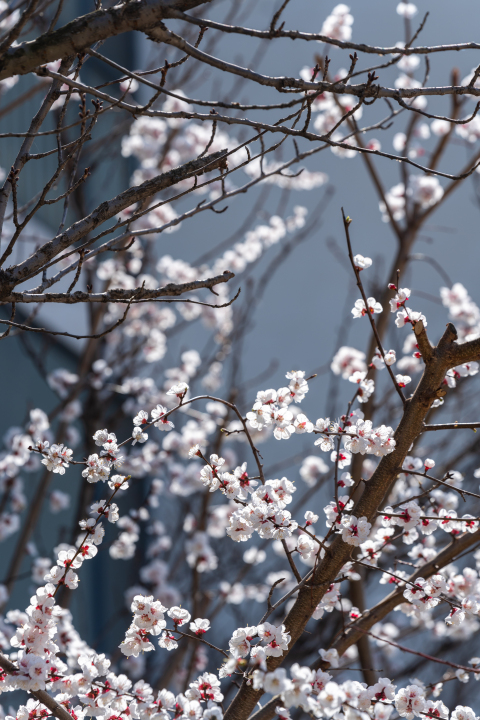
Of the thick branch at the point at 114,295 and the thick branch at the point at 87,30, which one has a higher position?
the thick branch at the point at 87,30

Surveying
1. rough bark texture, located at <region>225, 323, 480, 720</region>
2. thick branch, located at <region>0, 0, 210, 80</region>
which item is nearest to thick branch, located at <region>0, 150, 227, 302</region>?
thick branch, located at <region>0, 0, 210, 80</region>

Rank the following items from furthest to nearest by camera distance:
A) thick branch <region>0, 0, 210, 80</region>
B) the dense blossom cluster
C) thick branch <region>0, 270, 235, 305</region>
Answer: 1. the dense blossom cluster
2. thick branch <region>0, 270, 235, 305</region>
3. thick branch <region>0, 0, 210, 80</region>

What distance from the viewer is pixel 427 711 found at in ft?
3.69

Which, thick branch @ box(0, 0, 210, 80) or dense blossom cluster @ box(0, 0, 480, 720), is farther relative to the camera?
dense blossom cluster @ box(0, 0, 480, 720)

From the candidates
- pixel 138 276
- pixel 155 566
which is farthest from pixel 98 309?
pixel 155 566

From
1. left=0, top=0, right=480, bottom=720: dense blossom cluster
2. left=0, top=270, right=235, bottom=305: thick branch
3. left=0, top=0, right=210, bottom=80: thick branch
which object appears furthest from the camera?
left=0, top=0, right=480, bottom=720: dense blossom cluster

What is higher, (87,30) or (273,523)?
(87,30)

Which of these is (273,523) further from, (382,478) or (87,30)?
(87,30)

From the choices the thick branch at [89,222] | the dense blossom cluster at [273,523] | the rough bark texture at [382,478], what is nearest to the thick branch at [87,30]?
the dense blossom cluster at [273,523]

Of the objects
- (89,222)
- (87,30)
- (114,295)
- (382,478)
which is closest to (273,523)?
(382,478)

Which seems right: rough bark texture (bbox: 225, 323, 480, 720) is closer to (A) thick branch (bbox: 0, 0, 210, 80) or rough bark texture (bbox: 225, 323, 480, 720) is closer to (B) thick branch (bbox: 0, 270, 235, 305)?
(B) thick branch (bbox: 0, 270, 235, 305)

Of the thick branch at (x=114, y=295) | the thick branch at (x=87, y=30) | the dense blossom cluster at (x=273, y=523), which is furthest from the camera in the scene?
the dense blossom cluster at (x=273, y=523)

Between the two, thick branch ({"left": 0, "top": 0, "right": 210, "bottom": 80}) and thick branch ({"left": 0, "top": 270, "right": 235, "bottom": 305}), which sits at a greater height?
thick branch ({"left": 0, "top": 0, "right": 210, "bottom": 80})

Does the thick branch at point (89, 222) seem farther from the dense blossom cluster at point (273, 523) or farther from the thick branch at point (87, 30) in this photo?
the thick branch at point (87, 30)
